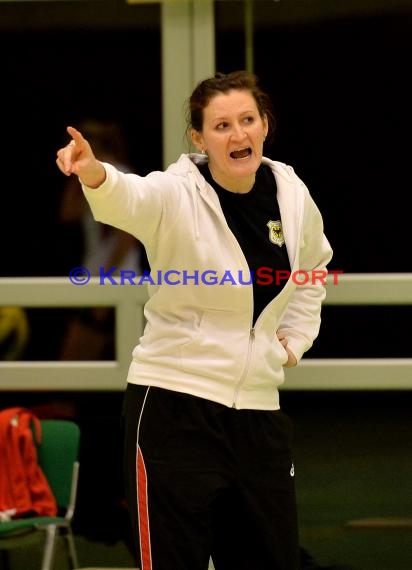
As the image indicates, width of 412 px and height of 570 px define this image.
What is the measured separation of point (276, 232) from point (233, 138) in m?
0.28

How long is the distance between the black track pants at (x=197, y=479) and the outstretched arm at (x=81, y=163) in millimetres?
585

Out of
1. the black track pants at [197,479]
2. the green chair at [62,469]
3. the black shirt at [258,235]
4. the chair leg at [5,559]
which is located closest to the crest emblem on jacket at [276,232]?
the black shirt at [258,235]

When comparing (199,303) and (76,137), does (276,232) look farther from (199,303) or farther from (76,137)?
(76,137)

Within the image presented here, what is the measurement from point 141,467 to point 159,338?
0.34 metres

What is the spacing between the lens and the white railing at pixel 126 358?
3797mm

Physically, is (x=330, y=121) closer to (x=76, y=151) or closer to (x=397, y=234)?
(x=397, y=234)

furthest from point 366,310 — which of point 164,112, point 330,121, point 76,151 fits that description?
point 76,151

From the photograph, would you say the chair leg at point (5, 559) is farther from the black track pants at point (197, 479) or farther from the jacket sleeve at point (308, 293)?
the jacket sleeve at point (308, 293)

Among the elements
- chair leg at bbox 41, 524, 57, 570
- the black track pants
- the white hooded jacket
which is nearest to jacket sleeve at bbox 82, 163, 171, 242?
the white hooded jacket

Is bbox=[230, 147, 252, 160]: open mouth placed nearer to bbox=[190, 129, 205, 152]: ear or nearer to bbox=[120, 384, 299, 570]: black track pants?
bbox=[190, 129, 205, 152]: ear

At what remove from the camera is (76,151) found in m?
2.32

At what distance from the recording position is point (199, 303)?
2.54 meters

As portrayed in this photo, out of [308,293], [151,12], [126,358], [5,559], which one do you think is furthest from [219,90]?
[5,559]

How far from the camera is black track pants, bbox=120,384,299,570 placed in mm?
2514
